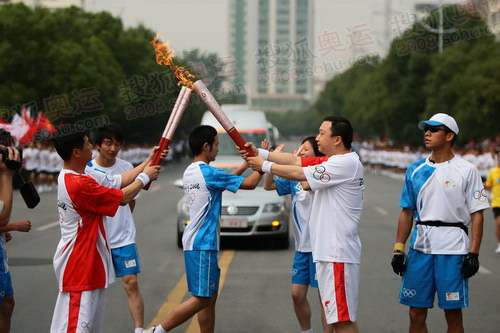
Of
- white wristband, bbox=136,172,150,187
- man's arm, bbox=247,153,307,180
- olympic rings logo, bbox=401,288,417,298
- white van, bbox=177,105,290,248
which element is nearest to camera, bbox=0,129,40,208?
white wristband, bbox=136,172,150,187

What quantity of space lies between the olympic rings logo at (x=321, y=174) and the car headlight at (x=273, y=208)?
7.08 metres

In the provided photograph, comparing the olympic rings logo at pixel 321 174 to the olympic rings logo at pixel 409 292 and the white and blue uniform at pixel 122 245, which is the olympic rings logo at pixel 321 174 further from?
the white and blue uniform at pixel 122 245

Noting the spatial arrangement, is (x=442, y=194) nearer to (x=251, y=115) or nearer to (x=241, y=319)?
(x=241, y=319)

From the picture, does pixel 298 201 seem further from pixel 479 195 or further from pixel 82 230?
pixel 82 230

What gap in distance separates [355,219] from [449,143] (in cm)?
94

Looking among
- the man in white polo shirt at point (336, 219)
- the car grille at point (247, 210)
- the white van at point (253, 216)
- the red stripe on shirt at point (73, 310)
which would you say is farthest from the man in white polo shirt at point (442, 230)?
the car grille at point (247, 210)

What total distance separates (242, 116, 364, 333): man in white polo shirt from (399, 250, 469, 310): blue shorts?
54 centimetres

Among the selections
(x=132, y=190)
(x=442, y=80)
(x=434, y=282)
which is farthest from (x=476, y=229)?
Answer: (x=442, y=80)

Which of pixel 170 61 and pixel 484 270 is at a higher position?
pixel 170 61

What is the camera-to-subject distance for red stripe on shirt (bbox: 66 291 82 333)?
497cm

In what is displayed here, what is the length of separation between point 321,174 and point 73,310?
172cm

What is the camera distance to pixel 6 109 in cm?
2983

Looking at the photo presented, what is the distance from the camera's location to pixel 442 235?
5.61 metres

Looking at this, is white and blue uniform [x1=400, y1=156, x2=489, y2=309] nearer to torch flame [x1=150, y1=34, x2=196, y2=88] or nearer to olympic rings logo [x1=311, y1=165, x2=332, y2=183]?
olympic rings logo [x1=311, y1=165, x2=332, y2=183]
